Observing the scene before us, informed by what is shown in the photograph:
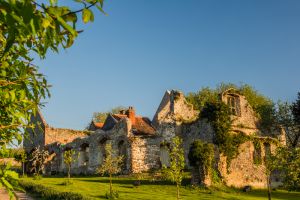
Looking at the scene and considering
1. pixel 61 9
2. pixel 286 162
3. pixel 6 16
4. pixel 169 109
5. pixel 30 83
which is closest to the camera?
pixel 6 16

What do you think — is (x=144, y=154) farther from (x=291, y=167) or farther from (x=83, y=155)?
(x=291, y=167)

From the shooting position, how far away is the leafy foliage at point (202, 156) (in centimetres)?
2575

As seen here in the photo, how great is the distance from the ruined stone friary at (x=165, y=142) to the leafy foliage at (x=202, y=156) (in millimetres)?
826

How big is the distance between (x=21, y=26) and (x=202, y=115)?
29390mm

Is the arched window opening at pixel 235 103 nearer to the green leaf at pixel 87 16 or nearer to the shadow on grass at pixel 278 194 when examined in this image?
the shadow on grass at pixel 278 194

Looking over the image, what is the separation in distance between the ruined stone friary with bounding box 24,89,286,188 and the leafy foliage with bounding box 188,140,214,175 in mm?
826

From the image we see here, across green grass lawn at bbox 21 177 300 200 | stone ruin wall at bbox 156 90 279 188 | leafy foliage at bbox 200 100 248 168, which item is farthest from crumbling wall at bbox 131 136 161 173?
leafy foliage at bbox 200 100 248 168

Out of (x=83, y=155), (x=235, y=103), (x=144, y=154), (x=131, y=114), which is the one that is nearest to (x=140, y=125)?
(x=131, y=114)

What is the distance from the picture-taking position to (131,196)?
21234mm

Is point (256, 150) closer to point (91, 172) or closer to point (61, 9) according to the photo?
point (91, 172)

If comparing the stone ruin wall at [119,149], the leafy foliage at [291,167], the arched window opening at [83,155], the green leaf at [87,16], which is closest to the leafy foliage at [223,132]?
the leafy foliage at [291,167]

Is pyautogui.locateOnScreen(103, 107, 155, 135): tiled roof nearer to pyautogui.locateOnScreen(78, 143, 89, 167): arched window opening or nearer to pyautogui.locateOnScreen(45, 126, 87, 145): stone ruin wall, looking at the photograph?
pyautogui.locateOnScreen(78, 143, 89, 167): arched window opening

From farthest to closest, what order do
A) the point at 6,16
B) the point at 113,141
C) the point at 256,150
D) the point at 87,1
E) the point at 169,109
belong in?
1. the point at 169,109
2. the point at 113,141
3. the point at 256,150
4. the point at 87,1
5. the point at 6,16

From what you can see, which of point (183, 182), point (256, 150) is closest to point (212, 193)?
point (183, 182)
